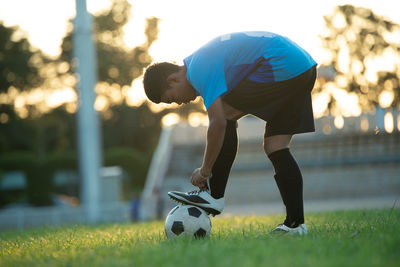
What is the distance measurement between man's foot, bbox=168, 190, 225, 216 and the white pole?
10.3 metres

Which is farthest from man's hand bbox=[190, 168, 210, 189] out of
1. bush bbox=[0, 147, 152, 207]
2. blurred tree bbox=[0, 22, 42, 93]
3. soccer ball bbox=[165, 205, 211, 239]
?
blurred tree bbox=[0, 22, 42, 93]

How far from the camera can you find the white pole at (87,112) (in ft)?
45.0

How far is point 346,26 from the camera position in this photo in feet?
90.0

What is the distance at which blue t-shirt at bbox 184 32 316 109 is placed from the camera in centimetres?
332

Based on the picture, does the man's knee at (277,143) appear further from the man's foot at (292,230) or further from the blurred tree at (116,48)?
the blurred tree at (116,48)

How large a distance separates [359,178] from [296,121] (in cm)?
1798

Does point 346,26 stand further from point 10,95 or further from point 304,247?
point 10,95

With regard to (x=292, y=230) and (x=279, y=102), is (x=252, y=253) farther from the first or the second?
(x=279, y=102)

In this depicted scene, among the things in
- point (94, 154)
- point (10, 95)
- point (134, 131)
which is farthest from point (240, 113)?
point (134, 131)

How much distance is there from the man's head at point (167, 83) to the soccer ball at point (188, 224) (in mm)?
811

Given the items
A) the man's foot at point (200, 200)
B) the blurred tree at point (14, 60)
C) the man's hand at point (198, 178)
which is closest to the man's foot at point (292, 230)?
the man's foot at point (200, 200)

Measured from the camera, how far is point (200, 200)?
367cm

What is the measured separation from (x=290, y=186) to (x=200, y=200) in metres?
0.64

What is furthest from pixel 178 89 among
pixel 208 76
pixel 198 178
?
pixel 198 178
